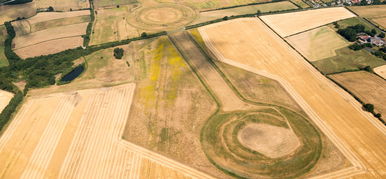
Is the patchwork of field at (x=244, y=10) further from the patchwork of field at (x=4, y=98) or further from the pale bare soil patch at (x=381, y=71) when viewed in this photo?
the patchwork of field at (x=4, y=98)

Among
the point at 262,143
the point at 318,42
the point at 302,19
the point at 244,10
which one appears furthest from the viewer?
the point at 244,10

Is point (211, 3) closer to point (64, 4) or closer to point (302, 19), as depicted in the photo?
point (302, 19)

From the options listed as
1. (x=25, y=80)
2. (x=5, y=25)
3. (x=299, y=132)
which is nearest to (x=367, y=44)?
(x=299, y=132)

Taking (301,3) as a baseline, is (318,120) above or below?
below

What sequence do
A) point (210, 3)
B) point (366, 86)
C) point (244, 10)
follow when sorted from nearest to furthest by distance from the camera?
point (366, 86) < point (244, 10) < point (210, 3)

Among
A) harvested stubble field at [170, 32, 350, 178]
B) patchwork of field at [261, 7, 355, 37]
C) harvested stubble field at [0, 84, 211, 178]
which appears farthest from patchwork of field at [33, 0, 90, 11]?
patchwork of field at [261, 7, 355, 37]

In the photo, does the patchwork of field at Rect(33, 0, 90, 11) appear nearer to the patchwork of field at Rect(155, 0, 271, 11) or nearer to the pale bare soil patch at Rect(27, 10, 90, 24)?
the pale bare soil patch at Rect(27, 10, 90, 24)

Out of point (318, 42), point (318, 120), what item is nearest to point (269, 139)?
point (318, 120)

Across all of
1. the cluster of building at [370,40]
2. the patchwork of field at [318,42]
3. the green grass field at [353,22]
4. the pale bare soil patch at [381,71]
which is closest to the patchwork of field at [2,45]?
the patchwork of field at [318,42]
